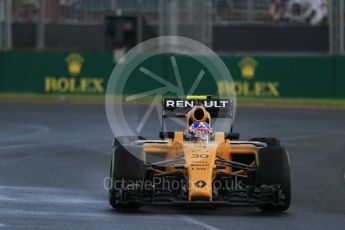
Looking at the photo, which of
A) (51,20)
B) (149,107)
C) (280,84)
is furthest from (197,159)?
(51,20)

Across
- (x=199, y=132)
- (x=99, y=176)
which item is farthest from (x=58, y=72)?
(x=199, y=132)

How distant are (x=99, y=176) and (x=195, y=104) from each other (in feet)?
8.17

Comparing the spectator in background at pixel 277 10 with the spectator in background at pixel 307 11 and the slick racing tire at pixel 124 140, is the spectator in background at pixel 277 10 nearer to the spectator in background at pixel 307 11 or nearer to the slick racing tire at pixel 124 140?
the spectator in background at pixel 307 11

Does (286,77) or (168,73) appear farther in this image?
(168,73)

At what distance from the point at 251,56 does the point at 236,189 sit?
21862 mm

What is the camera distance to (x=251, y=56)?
32.3 meters

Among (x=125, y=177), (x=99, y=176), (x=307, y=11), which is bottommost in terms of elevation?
(x=99, y=176)

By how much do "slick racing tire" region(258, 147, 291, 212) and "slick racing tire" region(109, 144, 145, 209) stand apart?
1.31m

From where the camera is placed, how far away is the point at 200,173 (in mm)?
10359

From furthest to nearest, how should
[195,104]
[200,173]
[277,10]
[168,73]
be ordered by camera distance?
[277,10], [168,73], [195,104], [200,173]

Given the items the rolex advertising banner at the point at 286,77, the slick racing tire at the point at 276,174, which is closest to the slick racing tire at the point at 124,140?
the slick racing tire at the point at 276,174

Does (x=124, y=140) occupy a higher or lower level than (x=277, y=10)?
lower

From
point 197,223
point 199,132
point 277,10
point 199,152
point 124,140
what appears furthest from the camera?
point 277,10

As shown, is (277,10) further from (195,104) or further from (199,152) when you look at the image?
(199,152)
